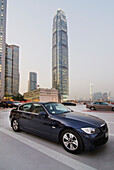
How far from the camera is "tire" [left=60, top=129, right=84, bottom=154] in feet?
9.43

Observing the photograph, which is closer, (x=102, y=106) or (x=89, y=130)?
(x=89, y=130)

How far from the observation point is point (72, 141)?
3.00 m

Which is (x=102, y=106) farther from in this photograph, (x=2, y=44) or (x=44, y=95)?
(x=2, y=44)

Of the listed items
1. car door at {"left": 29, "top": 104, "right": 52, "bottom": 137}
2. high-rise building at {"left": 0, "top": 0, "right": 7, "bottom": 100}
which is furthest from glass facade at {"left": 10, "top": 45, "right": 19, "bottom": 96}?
car door at {"left": 29, "top": 104, "right": 52, "bottom": 137}

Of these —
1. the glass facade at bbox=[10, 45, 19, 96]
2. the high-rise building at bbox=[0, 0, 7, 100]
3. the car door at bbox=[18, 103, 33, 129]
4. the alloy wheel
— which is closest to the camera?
the alloy wheel

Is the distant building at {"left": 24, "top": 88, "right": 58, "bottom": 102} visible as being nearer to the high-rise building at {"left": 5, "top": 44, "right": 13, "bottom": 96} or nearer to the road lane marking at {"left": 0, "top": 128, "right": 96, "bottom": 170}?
the high-rise building at {"left": 5, "top": 44, "right": 13, "bottom": 96}

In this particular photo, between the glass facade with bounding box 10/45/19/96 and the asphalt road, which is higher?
the glass facade with bounding box 10/45/19/96

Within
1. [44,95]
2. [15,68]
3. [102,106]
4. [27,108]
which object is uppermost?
[15,68]

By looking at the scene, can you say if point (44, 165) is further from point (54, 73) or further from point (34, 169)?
point (54, 73)

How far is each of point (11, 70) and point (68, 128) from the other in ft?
494

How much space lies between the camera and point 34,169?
2.34 metres

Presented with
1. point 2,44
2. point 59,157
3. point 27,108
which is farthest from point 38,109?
point 2,44

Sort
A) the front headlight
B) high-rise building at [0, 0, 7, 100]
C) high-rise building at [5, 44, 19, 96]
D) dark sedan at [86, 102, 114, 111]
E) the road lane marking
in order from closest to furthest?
the road lane marking
the front headlight
dark sedan at [86, 102, 114, 111]
high-rise building at [0, 0, 7, 100]
high-rise building at [5, 44, 19, 96]

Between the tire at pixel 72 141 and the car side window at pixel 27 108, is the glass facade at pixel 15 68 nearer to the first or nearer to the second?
the car side window at pixel 27 108
